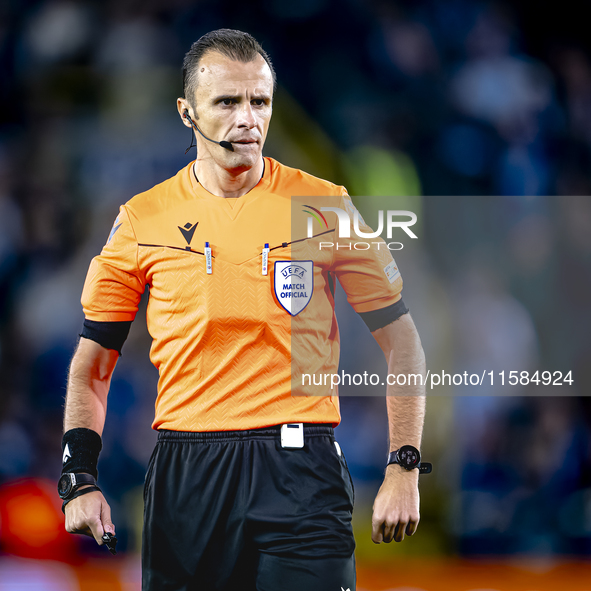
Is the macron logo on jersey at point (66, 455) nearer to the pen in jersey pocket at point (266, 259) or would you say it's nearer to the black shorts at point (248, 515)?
the black shorts at point (248, 515)

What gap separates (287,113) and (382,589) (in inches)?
101

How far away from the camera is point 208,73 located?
7.75 ft

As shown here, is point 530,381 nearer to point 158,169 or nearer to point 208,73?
point 158,169

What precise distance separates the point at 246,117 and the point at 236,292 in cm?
56

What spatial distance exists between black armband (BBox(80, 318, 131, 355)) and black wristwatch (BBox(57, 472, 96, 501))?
0.42m

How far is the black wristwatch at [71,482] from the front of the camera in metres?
2.23

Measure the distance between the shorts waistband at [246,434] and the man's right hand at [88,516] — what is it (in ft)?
1.00

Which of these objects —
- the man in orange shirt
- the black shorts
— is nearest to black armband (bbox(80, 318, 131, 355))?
the man in orange shirt

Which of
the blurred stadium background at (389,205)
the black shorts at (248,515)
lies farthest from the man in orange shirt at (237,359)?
the blurred stadium background at (389,205)

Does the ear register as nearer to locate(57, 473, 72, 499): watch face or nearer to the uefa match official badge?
the uefa match official badge

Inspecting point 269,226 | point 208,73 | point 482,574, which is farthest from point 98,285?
point 482,574

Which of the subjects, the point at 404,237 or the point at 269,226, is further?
the point at 404,237

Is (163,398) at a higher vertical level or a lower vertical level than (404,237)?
lower

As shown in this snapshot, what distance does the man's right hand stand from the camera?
217 cm
